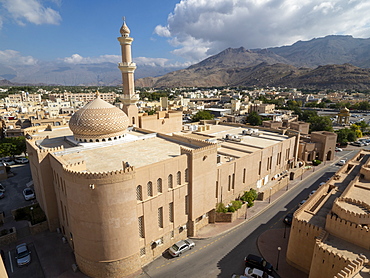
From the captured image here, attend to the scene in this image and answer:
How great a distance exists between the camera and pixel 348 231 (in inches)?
707

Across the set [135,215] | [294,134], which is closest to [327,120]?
[294,134]

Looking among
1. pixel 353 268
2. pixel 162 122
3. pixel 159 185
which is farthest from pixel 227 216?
pixel 162 122

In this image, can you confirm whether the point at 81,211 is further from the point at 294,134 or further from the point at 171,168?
the point at 294,134

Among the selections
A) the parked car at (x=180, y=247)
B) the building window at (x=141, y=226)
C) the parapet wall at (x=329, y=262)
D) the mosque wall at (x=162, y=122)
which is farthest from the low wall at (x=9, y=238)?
the parapet wall at (x=329, y=262)

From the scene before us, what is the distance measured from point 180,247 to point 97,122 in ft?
53.6

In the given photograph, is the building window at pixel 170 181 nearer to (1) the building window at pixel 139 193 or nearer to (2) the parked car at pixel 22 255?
(1) the building window at pixel 139 193

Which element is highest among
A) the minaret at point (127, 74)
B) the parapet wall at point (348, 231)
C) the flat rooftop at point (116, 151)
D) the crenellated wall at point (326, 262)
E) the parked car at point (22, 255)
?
the minaret at point (127, 74)

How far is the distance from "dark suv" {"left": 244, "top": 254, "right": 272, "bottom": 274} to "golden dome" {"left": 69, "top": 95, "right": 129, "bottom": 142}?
20.0 m

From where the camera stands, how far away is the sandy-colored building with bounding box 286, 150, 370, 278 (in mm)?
16148

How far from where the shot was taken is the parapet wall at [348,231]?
17.2m

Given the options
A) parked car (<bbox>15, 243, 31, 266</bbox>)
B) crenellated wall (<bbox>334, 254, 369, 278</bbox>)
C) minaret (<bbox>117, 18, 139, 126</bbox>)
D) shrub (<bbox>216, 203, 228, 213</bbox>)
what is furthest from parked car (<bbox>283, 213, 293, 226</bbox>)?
parked car (<bbox>15, 243, 31, 266</bbox>)

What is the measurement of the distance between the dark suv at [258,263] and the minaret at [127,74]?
26293 millimetres

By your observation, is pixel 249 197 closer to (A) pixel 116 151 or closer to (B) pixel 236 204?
(B) pixel 236 204

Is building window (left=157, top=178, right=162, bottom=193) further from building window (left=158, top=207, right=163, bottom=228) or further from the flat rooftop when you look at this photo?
the flat rooftop
